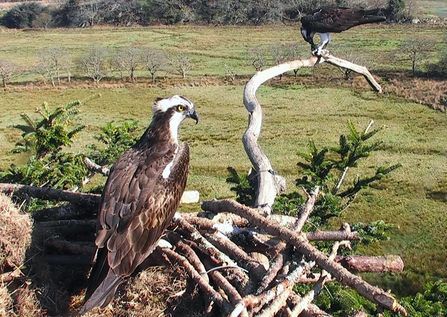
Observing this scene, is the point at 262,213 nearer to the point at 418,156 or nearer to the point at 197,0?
the point at 418,156

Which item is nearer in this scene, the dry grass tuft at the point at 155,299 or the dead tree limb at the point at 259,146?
the dry grass tuft at the point at 155,299

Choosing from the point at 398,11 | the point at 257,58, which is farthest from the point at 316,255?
the point at 398,11

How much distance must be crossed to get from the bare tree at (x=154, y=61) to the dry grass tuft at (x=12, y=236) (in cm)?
3745

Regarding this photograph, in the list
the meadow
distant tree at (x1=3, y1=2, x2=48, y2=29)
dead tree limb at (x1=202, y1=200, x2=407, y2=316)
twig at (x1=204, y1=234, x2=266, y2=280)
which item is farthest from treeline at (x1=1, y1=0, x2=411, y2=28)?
twig at (x1=204, y1=234, x2=266, y2=280)

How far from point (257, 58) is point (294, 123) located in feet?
60.5

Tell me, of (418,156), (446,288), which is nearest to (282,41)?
(418,156)

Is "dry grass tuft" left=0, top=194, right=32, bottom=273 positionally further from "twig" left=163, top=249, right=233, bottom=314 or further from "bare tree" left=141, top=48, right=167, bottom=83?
"bare tree" left=141, top=48, right=167, bottom=83

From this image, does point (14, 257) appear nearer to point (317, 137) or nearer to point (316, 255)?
point (316, 255)

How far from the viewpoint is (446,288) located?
5.77m

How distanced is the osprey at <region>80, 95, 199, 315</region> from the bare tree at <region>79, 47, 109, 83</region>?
37.1 meters

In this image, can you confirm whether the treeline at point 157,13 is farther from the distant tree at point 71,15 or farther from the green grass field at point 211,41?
the green grass field at point 211,41

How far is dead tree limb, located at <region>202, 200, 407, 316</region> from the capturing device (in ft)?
11.3

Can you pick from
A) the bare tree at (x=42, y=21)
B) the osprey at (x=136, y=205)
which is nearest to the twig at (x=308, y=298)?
the osprey at (x=136, y=205)

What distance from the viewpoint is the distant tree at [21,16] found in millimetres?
68781
